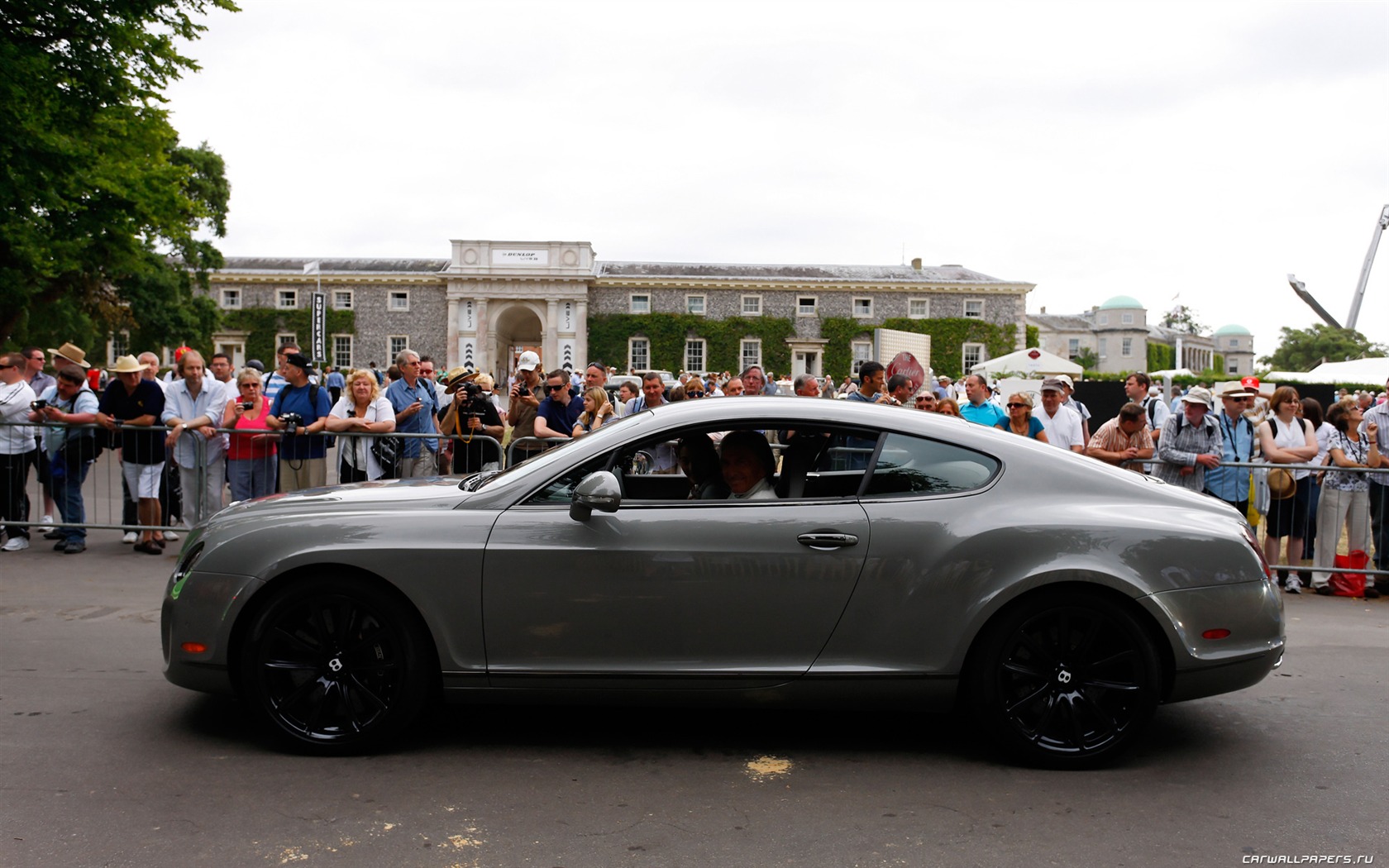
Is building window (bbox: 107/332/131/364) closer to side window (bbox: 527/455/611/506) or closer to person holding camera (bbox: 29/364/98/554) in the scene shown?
person holding camera (bbox: 29/364/98/554)

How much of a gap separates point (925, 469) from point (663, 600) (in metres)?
1.29

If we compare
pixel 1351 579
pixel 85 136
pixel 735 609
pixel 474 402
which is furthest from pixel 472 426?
pixel 85 136

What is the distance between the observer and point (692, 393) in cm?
1720

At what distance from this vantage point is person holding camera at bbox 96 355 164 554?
934 centimetres

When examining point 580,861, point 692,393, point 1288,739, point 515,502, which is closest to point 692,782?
point 580,861

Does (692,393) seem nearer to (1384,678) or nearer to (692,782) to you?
(1384,678)

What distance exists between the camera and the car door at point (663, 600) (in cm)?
420

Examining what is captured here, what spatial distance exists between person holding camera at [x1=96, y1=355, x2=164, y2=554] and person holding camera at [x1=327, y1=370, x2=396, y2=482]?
65.7 inches

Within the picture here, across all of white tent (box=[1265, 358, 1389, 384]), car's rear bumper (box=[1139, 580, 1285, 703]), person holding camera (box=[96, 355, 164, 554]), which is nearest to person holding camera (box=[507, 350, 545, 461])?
person holding camera (box=[96, 355, 164, 554])

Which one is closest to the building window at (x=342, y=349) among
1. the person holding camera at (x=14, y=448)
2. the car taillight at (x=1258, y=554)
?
the person holding camera at (x=14, y=448)

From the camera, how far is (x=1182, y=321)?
5586 inches

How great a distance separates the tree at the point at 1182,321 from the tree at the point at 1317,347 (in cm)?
3532

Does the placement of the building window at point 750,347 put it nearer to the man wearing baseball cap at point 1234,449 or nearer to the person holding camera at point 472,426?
the person holding camera at point 472,426

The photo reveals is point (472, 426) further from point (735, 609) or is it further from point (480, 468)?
point (735, 609)
